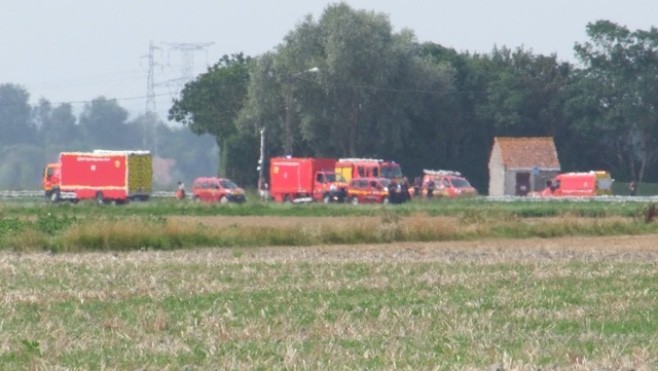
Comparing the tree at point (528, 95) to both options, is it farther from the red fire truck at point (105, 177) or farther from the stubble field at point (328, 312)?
the stubble field at point (328, 312)

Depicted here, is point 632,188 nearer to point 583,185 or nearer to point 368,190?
point 583,185

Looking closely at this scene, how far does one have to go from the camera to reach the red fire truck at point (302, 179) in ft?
270

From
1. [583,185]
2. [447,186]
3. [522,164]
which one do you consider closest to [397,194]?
[447,186]

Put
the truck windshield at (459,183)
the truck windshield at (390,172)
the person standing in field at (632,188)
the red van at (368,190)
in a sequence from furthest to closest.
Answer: the person standing in field at (632,188) → the truck windshield at (459,183) → the truck windshield at (390,172) → the red van at (368,190)

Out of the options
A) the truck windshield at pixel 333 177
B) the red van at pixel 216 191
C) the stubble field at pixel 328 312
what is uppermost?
the truck windshield at pixel 333 177

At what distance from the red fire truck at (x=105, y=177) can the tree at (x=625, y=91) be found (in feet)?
109

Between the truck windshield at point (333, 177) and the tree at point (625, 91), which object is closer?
the truck windshield at point (333, 177)

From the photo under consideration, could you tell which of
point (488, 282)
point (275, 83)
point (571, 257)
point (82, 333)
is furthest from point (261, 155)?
point (82, 333)

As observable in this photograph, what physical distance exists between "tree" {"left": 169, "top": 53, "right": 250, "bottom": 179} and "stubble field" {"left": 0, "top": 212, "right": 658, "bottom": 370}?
75.0 m

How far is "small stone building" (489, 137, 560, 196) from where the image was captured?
95438mm

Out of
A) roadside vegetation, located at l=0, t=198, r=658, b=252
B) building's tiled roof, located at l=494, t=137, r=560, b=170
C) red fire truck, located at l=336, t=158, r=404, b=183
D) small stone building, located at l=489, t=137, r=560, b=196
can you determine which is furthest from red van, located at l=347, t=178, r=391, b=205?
roadside vegetation, located at l=0, t=198, r=658, b=252

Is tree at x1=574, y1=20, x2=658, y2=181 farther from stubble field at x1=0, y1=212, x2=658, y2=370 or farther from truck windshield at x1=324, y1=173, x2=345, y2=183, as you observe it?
stubble field at x1=0, y1=212, x2=658, y2=370

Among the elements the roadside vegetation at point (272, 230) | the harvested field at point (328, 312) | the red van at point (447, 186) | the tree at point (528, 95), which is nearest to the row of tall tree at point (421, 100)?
the tree at point (528, 95)

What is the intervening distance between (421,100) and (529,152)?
25.4 feet
